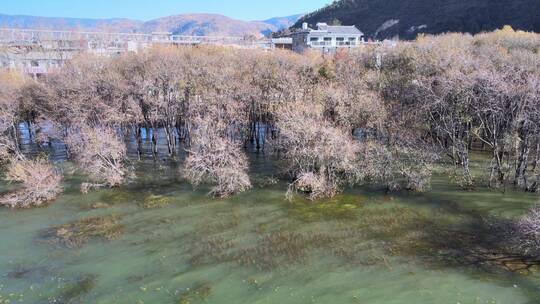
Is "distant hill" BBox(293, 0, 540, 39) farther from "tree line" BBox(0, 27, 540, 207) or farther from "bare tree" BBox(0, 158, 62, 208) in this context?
"bare tree" BBox(0, 158, 62, 208)

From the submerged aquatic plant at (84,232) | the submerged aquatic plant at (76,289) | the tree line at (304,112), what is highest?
the tree line at (304,112)

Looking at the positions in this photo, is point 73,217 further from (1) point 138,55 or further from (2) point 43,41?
(2) point 43,41

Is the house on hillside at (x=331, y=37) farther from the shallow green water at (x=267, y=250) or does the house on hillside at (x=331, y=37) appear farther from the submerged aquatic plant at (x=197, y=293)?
the submerged aquatic plant at (x=197, y=293)

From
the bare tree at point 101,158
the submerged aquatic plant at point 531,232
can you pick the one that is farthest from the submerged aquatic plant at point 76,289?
the submerged aquatic plant at point 531,232

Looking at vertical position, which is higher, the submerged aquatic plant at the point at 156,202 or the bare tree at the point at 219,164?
the bare tree at the point at 219,164

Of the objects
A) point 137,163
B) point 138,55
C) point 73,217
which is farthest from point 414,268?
point 138,55

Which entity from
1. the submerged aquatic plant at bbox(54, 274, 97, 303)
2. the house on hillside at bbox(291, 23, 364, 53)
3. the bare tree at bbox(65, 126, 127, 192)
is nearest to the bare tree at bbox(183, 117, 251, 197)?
the bare tree at bbox(65, 126, 127, 192)
